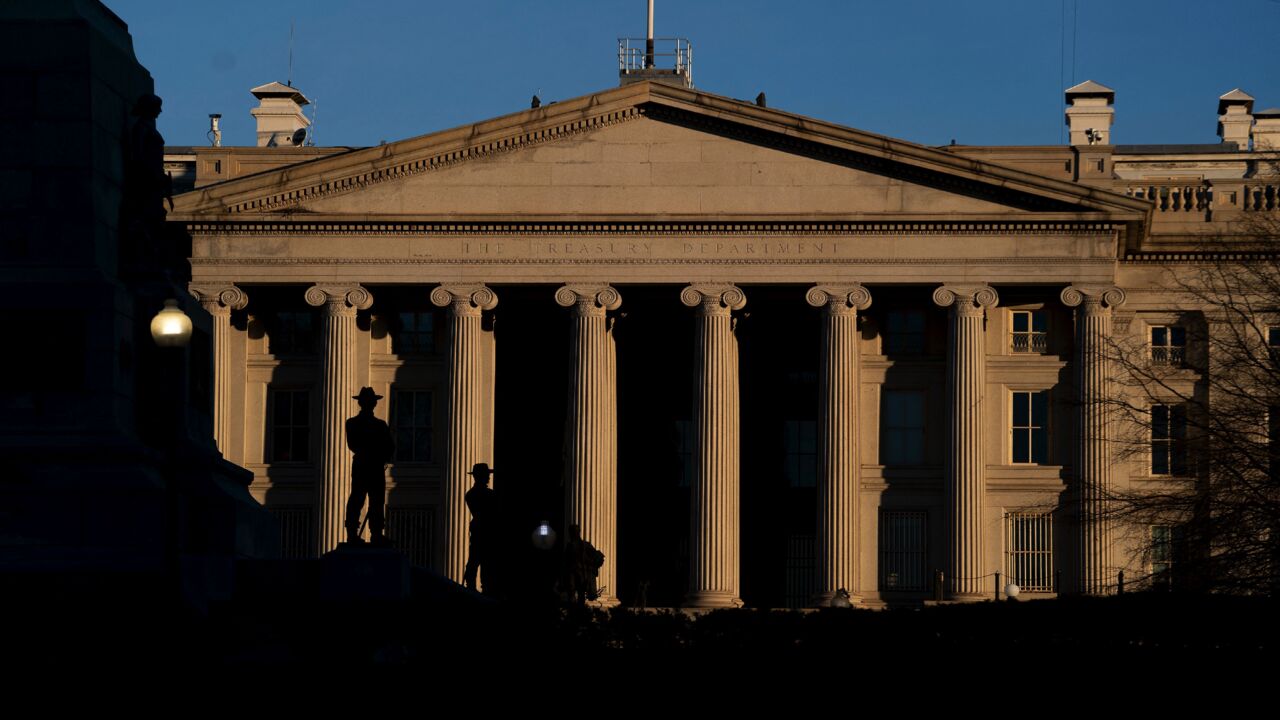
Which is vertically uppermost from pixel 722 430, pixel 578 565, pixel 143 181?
pixel 143 181

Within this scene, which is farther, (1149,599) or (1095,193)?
(1095,193)

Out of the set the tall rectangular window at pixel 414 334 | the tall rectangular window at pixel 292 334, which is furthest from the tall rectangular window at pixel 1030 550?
the tall rectangular window at pixel 292 334

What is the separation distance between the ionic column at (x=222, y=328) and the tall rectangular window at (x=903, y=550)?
18097 mm

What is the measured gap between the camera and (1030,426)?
6719 centimetres

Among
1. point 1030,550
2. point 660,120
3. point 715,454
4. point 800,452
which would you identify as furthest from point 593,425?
point 1030,550

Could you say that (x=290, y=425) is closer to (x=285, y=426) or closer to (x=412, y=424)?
(x=285, y=426)

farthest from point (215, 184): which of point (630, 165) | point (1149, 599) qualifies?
point (1149, 599)

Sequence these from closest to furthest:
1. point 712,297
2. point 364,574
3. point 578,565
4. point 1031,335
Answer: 1. point 364,574
2. point 578,565
3. point 712,297
4. point 1031,335

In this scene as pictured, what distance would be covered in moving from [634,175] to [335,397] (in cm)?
1010

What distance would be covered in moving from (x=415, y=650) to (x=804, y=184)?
42.5 m

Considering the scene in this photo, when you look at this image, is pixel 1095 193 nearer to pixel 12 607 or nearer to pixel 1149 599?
pixel 1149 599

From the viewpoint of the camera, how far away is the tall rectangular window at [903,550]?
216ft

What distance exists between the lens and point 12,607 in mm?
25125

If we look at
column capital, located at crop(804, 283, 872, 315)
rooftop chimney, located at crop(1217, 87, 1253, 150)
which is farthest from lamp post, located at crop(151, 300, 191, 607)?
rooftop chimney, located at crop(1217, 87, 1253, 150)
